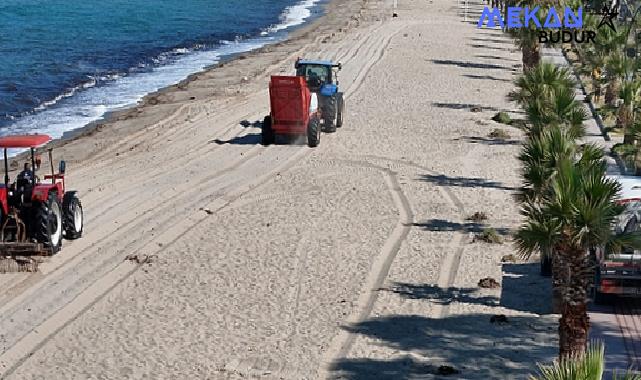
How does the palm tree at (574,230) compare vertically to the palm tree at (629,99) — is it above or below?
above

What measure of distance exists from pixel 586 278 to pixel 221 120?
21.5 meters

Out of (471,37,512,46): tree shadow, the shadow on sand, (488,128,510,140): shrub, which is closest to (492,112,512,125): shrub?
(488,128,510,140): shrub

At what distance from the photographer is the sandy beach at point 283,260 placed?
15453 millimetres

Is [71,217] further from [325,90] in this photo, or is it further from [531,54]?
[531,54]

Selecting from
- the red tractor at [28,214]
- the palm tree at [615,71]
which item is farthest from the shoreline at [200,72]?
the palm tree at [615,71]

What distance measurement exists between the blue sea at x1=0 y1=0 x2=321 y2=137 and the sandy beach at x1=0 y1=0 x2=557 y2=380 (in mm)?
4691

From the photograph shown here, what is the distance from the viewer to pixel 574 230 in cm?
1306

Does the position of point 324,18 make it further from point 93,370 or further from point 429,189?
point 93,370

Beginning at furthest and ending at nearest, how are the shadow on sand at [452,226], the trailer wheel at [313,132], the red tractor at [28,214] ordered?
the trailer wheel at [313,132] → the shadow on sand at [452,226] → the red tractor at [28,214]

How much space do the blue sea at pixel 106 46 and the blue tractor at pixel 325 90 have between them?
8161 millimetres

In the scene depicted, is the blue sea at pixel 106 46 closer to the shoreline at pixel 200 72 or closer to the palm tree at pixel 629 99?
the shoreline at pixel 200 72

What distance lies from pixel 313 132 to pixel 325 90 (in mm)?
1982

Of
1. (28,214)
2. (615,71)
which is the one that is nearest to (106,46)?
(615,71)

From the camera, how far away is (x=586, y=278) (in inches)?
530
